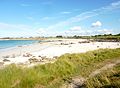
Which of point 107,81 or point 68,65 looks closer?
point 107,81

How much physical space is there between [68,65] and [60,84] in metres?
2.95

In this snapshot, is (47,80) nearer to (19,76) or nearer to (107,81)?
(19,76)

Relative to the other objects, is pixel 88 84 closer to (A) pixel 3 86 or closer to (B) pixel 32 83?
(B) pixel 32 83

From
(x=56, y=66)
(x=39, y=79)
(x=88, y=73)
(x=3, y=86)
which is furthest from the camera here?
(x=56, y=66)

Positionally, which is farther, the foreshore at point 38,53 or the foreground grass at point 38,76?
the foreshore at point 38,53

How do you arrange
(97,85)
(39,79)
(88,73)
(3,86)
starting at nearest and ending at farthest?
(97,85) < (3,86) < (39,79) < (88,73)

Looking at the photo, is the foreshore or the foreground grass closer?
→ the foreground grass

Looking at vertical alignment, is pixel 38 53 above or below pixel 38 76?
below

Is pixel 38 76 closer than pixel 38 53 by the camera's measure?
Yes

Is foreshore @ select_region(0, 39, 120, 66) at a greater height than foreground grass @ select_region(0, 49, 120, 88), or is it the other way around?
foreground grass @ select_region(0, 49, 120, 88)

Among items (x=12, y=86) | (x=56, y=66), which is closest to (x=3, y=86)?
(x=12, y=86)

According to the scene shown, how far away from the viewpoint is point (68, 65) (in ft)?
39.1

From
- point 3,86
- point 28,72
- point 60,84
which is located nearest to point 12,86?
point 3,86

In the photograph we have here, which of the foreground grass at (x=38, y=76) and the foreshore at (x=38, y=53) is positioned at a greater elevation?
the foreground grass at (x=38, y=76)
